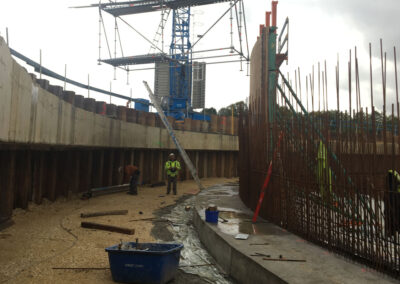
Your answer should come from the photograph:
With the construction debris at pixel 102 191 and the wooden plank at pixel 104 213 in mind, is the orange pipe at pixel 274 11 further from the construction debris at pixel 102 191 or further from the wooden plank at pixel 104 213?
the construction debris at pixel 102 191

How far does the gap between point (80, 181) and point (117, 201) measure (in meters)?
1.89

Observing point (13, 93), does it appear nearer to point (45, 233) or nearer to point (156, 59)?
point (45, 233)

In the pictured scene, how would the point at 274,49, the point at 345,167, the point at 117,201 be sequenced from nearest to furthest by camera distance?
the point at 345,167 → the point at 274,49 → the point at 117,201

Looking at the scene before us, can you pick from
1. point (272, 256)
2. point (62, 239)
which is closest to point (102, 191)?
point (62, 239)

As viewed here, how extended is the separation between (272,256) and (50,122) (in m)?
5.64

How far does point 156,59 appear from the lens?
890 inches

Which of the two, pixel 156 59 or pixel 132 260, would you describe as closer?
pixel 132 260

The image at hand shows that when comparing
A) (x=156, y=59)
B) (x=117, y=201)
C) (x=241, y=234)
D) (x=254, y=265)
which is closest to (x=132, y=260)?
(x=254, y=265)

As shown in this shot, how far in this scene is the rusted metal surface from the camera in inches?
166

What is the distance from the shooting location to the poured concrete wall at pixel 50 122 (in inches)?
195

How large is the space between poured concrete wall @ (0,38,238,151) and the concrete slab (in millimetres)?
3974

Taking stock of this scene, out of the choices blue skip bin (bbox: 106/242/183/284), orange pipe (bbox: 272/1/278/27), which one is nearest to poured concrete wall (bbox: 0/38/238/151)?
blue skip bin (bbox: 106/242/183/284)

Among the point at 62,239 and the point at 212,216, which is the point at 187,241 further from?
the point at 62,239

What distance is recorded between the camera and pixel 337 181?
197 inches
